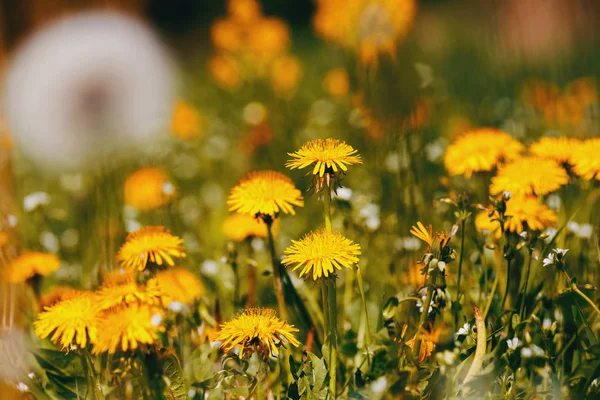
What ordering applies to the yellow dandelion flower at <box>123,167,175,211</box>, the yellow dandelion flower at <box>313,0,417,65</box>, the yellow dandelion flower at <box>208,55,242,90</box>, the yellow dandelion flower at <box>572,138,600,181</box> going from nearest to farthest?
the yellow dandelion flower at <box>572,138,600,181</box> → the yellow dandelion flower at <box>123,167,175,211</box> → the yellow dandelion flower at <box>313,0,417,65</box> → the yellow dandelion flower at <box>208,55,242,90</box>

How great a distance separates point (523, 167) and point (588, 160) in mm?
112

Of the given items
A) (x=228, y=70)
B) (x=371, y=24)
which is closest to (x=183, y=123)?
(x=228, y=70)

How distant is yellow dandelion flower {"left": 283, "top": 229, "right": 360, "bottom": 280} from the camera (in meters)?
0.89

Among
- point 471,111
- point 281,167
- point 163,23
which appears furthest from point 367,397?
point 163,23

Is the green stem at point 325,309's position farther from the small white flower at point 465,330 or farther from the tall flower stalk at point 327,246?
the small white flower at point 465,330

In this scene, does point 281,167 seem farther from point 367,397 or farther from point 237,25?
point 367,397

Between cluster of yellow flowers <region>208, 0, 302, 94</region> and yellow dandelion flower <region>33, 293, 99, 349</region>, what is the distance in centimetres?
192

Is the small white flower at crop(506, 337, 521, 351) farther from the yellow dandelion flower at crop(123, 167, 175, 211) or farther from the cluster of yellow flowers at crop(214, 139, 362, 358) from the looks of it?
the yellow dandelion flower at crop(123, 167, 175, 211)

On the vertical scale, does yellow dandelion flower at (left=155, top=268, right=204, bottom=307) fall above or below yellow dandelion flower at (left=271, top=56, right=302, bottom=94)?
below

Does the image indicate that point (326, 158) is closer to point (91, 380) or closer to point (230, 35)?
point (91, 380)

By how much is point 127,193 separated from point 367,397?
4.16ft

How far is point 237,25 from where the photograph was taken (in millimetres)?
2758

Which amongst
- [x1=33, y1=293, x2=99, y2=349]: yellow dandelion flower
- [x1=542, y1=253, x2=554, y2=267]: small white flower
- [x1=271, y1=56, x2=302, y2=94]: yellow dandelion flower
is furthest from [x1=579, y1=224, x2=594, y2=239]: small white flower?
[x1=271, y1=56, x2=302, y2=94]: yellow dandelion flower

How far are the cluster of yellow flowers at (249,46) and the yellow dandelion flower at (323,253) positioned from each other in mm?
1948
